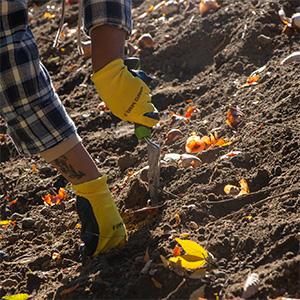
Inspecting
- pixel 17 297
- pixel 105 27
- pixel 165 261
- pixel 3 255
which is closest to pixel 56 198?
pixel 3 255

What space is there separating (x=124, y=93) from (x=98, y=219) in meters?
0.47

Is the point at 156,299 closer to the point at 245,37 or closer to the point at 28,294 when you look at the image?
the point at 28,294

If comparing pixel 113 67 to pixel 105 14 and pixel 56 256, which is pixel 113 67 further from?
pixel 56 256

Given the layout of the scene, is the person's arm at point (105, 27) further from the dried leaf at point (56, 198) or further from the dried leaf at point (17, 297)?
the dried leaf at point (17, 297)

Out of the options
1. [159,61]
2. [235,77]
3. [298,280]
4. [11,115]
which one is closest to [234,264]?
[298,280]

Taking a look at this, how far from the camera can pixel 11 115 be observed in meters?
2.44

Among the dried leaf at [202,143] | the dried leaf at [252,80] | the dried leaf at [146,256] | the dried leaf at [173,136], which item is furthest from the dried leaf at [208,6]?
the dried leaf at [146,256]

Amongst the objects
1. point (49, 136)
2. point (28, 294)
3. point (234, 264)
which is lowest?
point (28, 294)

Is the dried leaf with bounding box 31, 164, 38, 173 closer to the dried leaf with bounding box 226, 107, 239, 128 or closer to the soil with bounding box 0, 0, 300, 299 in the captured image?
the soil with bounding box 0, 0, 300, 299

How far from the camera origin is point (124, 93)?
8.47ft

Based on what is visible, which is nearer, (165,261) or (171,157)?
(165,261)

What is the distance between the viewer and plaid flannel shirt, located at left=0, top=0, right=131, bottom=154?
240 cm

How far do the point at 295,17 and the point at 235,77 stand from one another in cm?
43

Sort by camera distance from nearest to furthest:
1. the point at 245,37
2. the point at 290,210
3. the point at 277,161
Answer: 1. the point at 290,210
2. the point at 277,161
3. the point at 245,37
